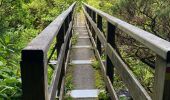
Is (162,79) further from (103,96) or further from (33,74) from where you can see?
(103,96)

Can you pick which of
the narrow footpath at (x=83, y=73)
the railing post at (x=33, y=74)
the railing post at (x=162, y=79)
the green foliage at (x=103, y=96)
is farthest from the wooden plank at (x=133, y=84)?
the narrow footpath at (x=83, y=73)

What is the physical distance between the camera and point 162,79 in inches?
58.5

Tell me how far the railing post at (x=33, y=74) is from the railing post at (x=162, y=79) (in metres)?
0.57

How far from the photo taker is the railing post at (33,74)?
145cm

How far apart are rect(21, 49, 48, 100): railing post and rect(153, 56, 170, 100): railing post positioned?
0.57 metres

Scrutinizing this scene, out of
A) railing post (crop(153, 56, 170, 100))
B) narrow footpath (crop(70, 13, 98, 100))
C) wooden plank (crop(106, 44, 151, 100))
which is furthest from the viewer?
narrow footpath (crop(70, 13, 98, 100))

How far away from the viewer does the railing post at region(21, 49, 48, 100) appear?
1.45 metres

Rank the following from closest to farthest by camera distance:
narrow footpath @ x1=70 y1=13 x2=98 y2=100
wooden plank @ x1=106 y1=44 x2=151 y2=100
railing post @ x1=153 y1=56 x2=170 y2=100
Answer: railing post @ x1=153 y1=56 x2=170 y2=100
wooden plank @ x1=106 y1=44 x2=151 y2=100
narrow footpath @ x1=70 y1=13 x2=98 y2=100

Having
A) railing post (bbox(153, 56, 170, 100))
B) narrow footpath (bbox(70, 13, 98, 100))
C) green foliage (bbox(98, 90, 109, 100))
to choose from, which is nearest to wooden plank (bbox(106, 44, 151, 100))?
railing post (bbox(153, 56, 170, 100))

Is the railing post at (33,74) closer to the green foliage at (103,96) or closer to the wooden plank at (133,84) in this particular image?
the wooden plank at (133,84)

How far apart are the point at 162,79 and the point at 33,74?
61 cm

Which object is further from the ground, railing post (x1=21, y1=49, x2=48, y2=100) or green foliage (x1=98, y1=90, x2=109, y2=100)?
railing post (x1=21, y1=49, x2=48, y2=100)

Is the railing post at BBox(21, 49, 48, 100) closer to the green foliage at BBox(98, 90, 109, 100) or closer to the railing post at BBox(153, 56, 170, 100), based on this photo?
the railing post at BBox(153, 56, 170, 100)

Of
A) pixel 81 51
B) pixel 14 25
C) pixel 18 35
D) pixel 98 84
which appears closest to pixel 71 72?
pixel 98 84
